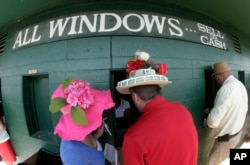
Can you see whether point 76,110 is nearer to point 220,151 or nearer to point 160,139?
point 160,139

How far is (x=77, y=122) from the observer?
5.27 feet

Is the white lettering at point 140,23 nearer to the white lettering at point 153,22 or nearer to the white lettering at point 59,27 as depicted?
the white lettering at point 153,22

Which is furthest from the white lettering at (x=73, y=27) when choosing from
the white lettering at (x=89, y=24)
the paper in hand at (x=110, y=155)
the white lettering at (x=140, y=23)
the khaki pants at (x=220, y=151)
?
the khaki pants at (x=220, y=151)

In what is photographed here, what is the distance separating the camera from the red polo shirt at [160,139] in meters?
1.49

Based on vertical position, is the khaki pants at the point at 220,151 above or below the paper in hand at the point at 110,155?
below

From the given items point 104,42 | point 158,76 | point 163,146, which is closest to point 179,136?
point 163,146

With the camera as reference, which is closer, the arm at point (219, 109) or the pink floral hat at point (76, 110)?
the pink floral hat at point (76, 110)

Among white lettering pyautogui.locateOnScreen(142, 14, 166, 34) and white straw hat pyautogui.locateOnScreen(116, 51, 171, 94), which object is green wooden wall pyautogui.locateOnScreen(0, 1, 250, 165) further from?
white straw hat pyautogui.locateOnScreen(116, 51, 171, 94)

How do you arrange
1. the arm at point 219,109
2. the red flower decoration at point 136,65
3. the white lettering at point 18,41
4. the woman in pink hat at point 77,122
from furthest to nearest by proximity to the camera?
1. the arm at point 219,109
2. the white lettering at point 18,41
3. the red flower decoration at point 136,65
4. the woman in pink hat at point 77,122

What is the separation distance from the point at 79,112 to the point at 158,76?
1.88 ft

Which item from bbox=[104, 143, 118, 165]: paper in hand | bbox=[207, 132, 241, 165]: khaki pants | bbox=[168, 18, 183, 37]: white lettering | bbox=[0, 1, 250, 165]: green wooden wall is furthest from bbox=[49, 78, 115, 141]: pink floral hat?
bbox=[207, 132, 241, 165]: khaki pants

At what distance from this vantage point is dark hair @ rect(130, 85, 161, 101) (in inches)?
65.4

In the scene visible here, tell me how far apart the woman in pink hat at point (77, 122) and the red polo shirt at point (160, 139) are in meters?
0.26

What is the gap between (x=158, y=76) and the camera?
172 cm
